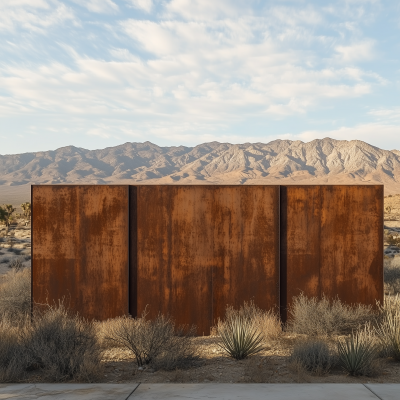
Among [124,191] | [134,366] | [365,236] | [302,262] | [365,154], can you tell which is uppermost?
[365,154]

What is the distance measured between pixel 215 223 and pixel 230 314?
1.97m

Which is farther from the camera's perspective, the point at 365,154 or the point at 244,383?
the point at 365,154

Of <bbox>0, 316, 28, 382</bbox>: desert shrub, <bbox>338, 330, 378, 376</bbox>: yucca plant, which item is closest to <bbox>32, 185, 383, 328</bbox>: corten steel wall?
<bbox>0, 316, 28, 382</bbox>: desert shrub

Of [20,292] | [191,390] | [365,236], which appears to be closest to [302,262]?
[365,236]

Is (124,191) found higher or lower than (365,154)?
lower

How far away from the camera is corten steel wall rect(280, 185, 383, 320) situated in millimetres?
9352

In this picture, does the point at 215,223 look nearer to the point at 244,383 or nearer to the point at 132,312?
the point at 132,312

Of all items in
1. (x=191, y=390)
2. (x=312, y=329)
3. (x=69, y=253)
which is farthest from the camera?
(x=69, y=253)

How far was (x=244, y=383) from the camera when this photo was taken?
6.00 m

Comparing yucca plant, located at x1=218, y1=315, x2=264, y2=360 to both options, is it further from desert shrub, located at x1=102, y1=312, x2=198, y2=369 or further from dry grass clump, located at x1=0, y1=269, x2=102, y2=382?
dry grass clump, located at x1=0, y1=269, x2=102, y2=382

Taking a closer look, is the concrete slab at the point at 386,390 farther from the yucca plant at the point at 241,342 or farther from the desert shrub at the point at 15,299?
the desert shrub at the point at 15,299

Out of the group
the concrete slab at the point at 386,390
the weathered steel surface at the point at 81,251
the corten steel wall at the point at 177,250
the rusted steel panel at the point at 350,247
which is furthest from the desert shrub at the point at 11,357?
the rusted steel panel at the point at 350,247

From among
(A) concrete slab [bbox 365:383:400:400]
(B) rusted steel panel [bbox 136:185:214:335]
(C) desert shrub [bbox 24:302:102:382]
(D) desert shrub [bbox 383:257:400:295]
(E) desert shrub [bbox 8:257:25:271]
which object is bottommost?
(E) desert shrub [bbox 8:257:25:271]

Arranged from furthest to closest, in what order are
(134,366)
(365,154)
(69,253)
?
(365,154) → (69,253) → (134,366)
